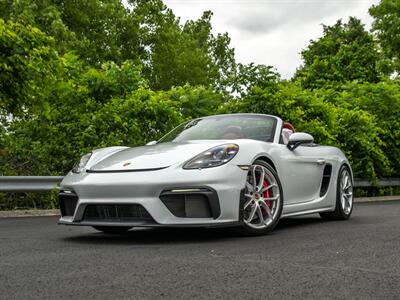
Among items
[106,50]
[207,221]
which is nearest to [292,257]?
[207,221]

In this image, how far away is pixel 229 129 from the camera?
6.91m

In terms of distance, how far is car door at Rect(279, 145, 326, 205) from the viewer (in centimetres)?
661

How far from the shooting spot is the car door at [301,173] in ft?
21.7

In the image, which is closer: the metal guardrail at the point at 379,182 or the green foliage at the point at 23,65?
the green foliage at the point at 23,65

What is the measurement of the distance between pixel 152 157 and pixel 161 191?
0.52m

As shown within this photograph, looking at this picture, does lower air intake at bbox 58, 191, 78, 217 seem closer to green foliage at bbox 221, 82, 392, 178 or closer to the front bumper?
the front bumper

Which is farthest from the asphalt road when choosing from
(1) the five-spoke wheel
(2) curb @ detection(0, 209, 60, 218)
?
(2) curb @ detection(0, 209, 60, 218)

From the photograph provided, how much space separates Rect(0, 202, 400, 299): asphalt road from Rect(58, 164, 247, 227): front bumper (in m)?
0.19

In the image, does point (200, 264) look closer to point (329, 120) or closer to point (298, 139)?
point (298, 139)

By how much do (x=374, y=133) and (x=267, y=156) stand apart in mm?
8615

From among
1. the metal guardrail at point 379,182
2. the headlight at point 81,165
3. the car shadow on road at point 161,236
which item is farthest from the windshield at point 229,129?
the metal guardrail at point 379,182

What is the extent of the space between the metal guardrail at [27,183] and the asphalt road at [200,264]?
223cm

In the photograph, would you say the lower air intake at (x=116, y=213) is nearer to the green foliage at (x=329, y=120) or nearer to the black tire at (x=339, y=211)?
the black tire at (x=339, y=211)

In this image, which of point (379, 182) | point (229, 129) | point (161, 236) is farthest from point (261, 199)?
point (379, 182)
